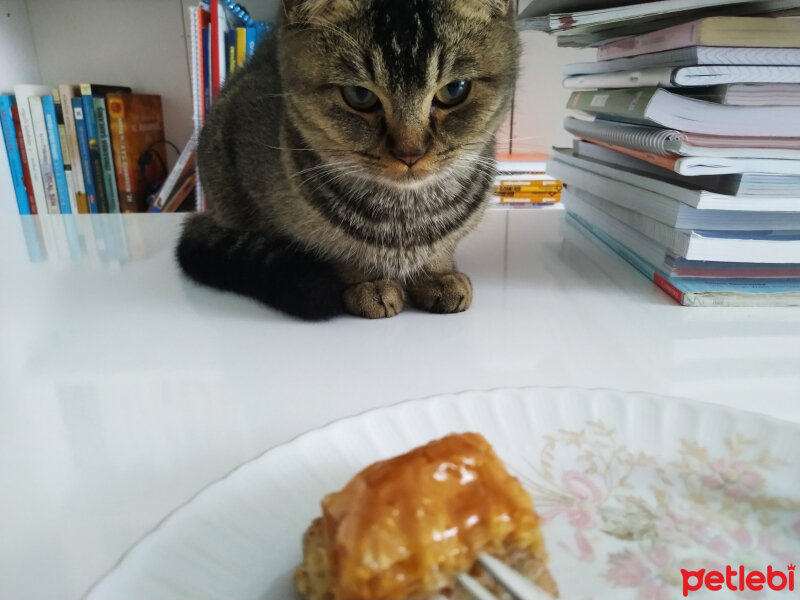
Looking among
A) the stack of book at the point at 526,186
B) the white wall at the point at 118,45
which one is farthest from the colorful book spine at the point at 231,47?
the stack of book at the point at 526,186

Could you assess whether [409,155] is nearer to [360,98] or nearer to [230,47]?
[360,98]

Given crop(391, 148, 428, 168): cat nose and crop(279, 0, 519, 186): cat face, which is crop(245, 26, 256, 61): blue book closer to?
crop(279, 0, 519, 186): cat face

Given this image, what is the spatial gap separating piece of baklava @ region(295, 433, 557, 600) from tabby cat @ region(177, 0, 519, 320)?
42cm

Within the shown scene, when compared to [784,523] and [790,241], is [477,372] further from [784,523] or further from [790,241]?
[790,241]

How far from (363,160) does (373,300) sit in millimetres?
182

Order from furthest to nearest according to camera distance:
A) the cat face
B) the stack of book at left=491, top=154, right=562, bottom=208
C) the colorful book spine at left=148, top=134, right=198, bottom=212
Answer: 1. the colorful book spine at left=148, top=134, right=198, bottom=212
2. the stack of book at left=491, top=154, right=562, bottom=208
3. the cat face

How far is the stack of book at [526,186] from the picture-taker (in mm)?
1536

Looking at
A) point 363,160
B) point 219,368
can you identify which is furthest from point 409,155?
point 219,368

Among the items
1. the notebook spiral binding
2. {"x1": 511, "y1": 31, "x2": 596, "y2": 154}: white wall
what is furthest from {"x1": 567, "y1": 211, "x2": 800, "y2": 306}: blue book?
{"x1": 511, "y1": 31, "x2": 596, "y2": 154}: white wall

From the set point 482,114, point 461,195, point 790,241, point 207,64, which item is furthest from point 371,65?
point 207,64

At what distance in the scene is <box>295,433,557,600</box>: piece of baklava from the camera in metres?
0.28

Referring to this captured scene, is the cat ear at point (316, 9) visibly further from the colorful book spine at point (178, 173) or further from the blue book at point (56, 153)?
the blue book at point (56, 153)

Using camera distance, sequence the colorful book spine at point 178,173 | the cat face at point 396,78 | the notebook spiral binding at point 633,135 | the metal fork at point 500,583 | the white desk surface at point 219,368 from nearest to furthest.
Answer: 1. the metal fork at point 500,583
2. the white desk surface at point 219,368
3. the cat face at point 396,78
4. the notebook spiral binding at point 633,135
5. the colorful book spine at point 178,173

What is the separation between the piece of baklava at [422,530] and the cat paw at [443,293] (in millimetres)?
449
